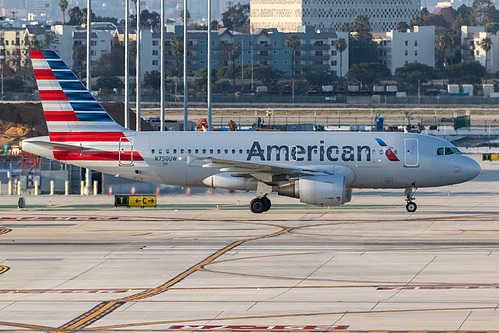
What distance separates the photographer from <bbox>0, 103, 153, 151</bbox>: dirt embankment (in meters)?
81.9

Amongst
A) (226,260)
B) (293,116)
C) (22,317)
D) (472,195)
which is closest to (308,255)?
(226,260)

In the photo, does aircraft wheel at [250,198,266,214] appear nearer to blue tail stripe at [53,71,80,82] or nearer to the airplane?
the airplane

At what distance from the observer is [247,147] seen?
4919cm

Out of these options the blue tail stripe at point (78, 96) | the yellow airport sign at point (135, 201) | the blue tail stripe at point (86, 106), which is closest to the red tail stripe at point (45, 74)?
the blue tail stripe at point (78, 96)

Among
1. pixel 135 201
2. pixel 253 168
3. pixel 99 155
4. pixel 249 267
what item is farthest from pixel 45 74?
pixel 249 267

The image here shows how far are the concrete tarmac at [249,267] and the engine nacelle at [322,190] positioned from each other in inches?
41.2

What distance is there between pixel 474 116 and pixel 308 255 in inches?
5416

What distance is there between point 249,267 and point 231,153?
15.7 m

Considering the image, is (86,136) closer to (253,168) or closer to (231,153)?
(231,153)

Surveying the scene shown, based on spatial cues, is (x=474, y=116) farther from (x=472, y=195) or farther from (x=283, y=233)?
(x=283, y=233)

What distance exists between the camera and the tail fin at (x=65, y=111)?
1957 inches

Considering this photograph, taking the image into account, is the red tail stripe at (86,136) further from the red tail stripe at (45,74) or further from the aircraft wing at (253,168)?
the aircraft wing at (253,168)

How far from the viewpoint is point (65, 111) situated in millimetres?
49844

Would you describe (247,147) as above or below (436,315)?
above
